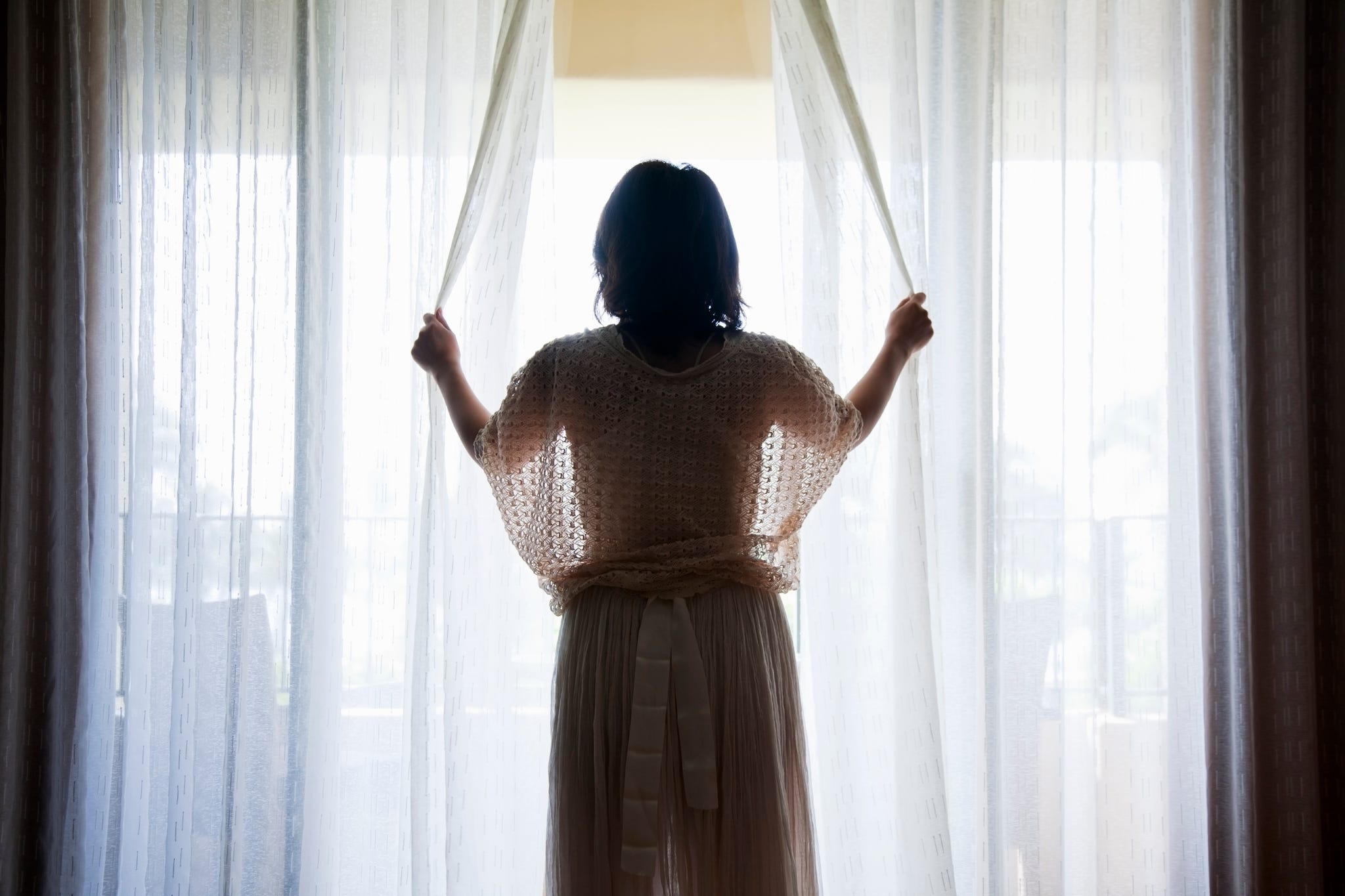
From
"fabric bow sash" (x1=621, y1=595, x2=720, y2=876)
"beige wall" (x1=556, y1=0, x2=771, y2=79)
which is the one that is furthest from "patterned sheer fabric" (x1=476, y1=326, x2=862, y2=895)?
"beige wall" (x1=556, y1=0, x2=771, y2=79)

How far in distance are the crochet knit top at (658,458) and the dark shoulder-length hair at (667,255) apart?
0.05 m

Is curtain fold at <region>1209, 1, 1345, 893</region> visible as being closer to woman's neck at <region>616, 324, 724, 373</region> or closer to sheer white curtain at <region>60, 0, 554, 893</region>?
woman's neck at <region>616, 324, 724, 373</region>

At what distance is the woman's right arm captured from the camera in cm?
132

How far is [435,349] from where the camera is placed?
4.42 feet

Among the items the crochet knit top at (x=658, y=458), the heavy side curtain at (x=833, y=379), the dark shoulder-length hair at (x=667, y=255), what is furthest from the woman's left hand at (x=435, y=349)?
the dark shoulder-length hair at (x=667, y=255)

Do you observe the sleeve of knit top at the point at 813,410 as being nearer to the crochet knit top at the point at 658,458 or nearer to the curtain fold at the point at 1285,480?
the crochet knit top at the point at 658,458

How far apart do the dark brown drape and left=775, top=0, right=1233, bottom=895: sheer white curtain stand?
5cm

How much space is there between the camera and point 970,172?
1543mm

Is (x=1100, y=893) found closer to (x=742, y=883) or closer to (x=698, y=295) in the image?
(x=742, y=883)

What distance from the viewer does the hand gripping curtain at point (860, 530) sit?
4.53 ft

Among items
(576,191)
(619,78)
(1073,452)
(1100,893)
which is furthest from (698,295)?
(1100,893)

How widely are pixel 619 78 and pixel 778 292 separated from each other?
1.48 ft

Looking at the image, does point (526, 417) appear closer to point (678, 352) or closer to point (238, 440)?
point (678, 352)

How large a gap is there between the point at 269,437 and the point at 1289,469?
1.66 metres
